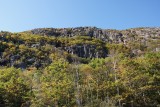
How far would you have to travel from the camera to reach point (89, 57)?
174 metres

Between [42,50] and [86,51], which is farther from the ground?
[42,50]

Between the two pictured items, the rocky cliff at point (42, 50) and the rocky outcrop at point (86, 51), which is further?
the rocky outcrop at point (86, 51)

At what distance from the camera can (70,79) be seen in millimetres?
73438

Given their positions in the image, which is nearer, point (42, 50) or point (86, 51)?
point (42, 50)

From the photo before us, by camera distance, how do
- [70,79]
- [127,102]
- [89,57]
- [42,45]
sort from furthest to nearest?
[42,45]
[89,57]
[70,79]
[127,102]

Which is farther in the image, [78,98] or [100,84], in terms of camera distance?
[100,84]

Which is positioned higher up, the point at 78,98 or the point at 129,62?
the point at 129,62

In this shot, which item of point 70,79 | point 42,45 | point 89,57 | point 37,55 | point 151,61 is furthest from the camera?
point 42,45

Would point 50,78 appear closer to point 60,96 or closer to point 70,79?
point 70,79

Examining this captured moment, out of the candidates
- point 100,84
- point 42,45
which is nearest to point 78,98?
point 100,84

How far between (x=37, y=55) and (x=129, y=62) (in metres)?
88.7

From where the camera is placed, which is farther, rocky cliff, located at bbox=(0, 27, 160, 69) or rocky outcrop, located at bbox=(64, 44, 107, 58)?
rocky outcrop, located at bbox=(64, 44, 107, 58)

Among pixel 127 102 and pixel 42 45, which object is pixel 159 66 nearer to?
pixel 127 102

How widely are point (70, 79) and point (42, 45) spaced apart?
11357 centimetres
